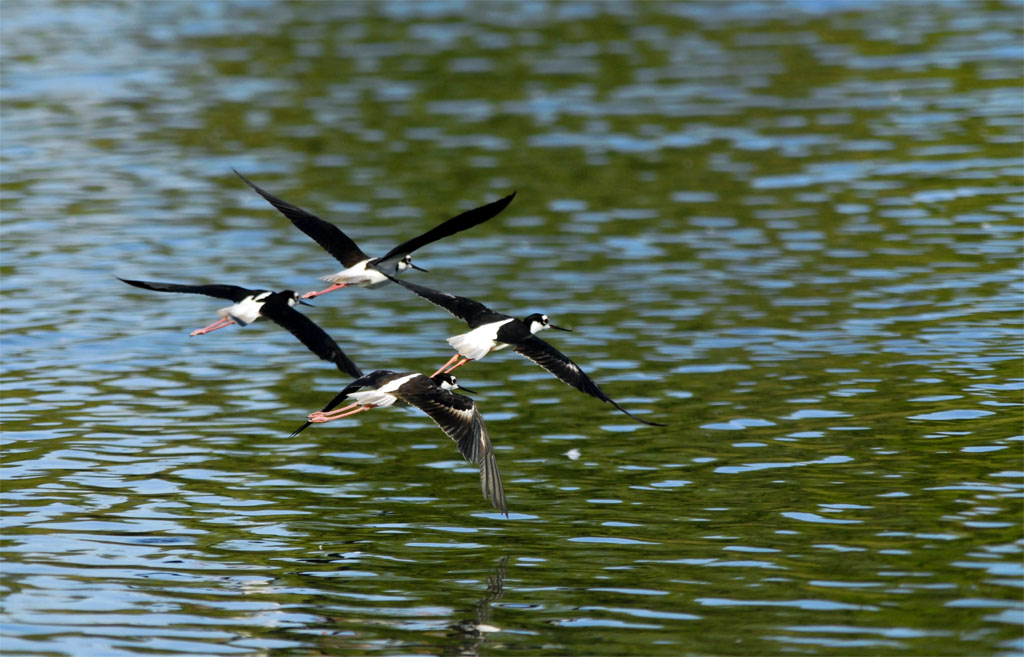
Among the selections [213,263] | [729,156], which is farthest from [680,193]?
[213,263]

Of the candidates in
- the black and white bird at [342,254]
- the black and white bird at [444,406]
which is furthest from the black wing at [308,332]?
the black and white bird at [444,406]

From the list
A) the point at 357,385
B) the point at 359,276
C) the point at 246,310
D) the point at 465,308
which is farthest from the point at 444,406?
the point at 246,310

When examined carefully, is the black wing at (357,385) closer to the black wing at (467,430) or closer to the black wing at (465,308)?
the black wing at (467,430)

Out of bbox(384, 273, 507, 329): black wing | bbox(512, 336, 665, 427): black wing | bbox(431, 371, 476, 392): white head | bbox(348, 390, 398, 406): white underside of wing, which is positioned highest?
bbox(384, 273, 507, 329): black wing

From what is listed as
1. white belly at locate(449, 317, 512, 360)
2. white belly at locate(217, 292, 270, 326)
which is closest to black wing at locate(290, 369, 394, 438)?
white belly at locate(449, 317, 512, 360)

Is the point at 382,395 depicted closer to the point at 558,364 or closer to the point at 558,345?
the point at 558,364

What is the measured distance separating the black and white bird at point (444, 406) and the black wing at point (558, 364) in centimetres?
83

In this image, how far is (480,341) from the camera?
43.7 feet

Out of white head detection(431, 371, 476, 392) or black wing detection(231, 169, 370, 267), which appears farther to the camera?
black wing detection(231, 169, 370, 267)

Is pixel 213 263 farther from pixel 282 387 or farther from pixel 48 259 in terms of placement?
pixel 282 387

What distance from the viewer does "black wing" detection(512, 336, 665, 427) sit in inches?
499

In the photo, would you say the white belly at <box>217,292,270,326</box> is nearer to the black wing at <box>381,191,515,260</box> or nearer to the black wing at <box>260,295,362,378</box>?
the black wing at <box>260,295,362,378</box>

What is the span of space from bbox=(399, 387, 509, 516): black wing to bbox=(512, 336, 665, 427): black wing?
0.95 metres

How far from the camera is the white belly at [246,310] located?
13.6 m
